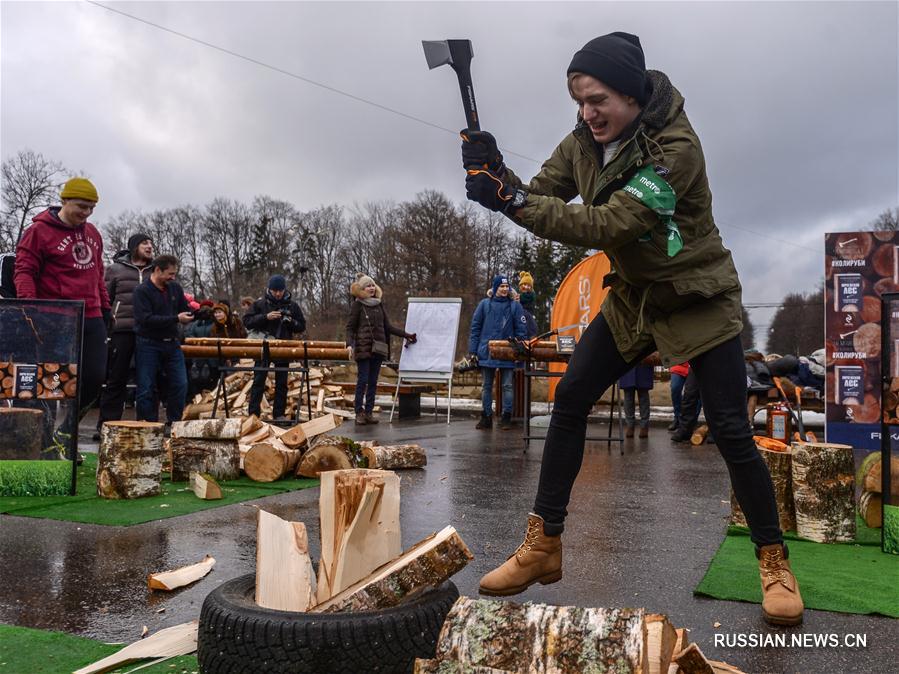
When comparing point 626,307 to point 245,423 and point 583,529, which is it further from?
point 245,423

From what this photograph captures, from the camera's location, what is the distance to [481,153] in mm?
2732

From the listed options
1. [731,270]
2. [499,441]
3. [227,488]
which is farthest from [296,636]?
[499,441]

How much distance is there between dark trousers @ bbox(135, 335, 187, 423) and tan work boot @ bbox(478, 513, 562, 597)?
6.08 metres

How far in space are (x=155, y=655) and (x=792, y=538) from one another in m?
3.21

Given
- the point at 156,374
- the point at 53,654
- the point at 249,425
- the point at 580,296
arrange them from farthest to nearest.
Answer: the point at 580,296, the point at 156,374, the point at 249,425, the point at 53,654

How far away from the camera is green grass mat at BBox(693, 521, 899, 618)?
9.98 feet

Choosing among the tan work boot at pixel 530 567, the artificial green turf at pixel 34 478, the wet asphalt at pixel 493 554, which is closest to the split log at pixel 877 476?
the wet asphalt at pixel 493 554

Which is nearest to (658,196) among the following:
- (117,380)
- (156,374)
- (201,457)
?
(201,457)

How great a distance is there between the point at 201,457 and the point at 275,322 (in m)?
4.78

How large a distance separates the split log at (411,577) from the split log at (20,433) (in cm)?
406

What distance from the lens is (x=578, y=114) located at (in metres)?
3.05

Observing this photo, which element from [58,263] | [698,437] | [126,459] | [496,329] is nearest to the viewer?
[126,459]

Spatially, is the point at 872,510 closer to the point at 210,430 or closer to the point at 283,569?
the point at 283,569

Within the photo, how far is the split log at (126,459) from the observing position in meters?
5.23
